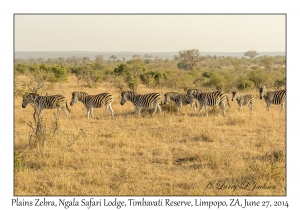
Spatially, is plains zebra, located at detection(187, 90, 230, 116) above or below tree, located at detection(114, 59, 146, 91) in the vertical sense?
below

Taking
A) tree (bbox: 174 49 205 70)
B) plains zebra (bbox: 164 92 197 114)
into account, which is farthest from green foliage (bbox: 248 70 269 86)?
tree (bbox: 174 49 205 70)

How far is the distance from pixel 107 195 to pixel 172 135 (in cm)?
482

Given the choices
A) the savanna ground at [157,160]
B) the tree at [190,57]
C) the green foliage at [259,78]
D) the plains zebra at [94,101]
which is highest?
the tree at [190,57]

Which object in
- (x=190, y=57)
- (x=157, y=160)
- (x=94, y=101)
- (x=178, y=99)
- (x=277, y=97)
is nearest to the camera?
(x=157, y=160)

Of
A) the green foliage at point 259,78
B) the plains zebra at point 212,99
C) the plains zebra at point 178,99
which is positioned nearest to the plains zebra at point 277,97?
the plains zebra at point 212,99

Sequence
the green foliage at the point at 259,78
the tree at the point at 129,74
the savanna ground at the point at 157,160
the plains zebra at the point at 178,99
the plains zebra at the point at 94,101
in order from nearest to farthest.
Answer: the savanna ground at the point at 157,160 → the plains zebra at the point at 94,101 → the plains zebra at the point at 178,99 → the tree at the point at 129,74 → the green foliage at the point at 259,78

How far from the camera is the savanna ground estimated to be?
623 centimetres

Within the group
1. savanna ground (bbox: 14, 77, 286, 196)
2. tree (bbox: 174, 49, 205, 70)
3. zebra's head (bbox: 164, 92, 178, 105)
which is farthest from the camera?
tree (bbox: 174, 49, 205, 70)

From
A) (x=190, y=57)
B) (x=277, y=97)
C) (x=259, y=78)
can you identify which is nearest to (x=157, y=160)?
(x=277, y=97)

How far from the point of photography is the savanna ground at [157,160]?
623cm

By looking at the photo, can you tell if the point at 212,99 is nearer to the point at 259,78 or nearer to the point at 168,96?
the point at 168,96

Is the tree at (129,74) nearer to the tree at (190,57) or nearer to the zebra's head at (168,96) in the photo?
the zebra's head at (168,96)

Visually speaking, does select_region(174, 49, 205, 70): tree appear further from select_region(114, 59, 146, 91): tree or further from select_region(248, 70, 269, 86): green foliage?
select_region(248, 70, 269, 86): green foliage

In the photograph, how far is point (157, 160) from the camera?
790 cm
